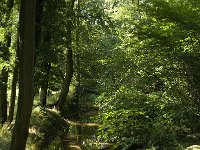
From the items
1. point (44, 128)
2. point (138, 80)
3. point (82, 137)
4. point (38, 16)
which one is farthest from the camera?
point (82, 137)

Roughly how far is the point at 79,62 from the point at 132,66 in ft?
50.9

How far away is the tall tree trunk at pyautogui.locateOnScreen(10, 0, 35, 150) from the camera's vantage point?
8.05 meters

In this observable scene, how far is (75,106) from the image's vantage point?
26.1m

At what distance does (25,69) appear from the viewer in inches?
327

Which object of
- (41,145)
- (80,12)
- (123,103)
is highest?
(80,12)

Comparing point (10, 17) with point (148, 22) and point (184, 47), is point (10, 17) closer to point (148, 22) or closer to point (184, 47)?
point (148, 22)

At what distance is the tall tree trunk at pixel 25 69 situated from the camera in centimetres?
805

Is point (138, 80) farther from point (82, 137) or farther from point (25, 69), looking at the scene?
point (82, 137)

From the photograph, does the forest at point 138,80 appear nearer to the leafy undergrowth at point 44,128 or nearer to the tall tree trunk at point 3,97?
the leafy undergrowth at point 44,128

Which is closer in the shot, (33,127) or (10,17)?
(10,17)

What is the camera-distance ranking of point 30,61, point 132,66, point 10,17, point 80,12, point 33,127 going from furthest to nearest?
point 80,12
point 33,127
point 10,17
point 132,66
point 30,61

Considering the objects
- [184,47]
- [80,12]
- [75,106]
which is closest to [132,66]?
[184,47]

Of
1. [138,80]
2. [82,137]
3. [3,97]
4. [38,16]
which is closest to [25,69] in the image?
[138,80]

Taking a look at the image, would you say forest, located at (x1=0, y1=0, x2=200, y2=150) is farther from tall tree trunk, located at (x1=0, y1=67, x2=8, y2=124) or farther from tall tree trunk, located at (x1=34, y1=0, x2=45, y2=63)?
tall tree trunk, located at (x1=0, y1=67, x2=8, y2=124)
